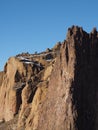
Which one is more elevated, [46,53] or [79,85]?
[46,53]

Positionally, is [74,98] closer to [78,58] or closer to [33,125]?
[78,58]

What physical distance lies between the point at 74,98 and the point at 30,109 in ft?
87.9

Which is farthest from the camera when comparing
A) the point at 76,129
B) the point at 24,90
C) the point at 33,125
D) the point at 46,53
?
the point at 46,53

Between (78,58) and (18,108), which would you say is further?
(18,108)

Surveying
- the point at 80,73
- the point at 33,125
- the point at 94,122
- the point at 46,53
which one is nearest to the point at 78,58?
the point at 80,73

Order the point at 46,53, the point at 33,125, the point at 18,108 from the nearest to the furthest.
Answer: the point at 33,125
the point at 18,108
the point at 46,53

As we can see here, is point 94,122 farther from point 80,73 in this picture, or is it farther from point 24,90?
point 24,90

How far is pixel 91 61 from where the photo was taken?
130 m

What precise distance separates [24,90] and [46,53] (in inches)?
1153

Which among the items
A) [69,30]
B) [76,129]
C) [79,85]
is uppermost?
[69,30]

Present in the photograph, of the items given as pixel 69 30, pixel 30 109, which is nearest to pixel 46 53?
pixel 30 109

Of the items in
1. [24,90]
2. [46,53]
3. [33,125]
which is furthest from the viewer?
[46,53]

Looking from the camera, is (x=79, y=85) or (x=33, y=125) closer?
(x=79, y=85)

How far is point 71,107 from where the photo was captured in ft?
412
